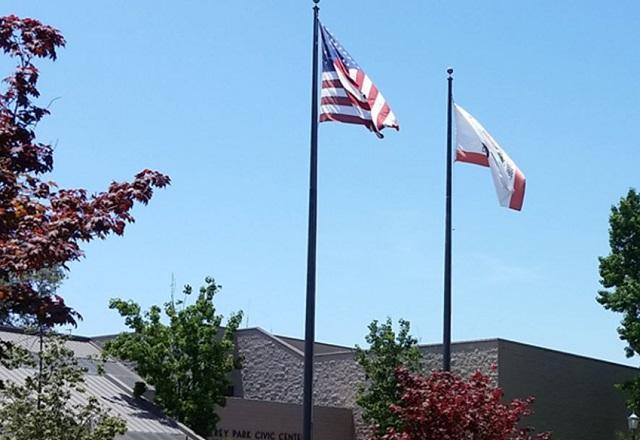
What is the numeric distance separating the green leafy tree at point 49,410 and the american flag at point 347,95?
654 centimetres

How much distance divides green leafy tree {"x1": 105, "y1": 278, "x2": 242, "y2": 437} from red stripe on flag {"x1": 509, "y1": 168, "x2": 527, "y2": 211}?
33.1ft

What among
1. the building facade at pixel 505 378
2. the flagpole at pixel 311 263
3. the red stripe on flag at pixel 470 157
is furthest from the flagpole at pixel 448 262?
the building facade at pixel 505 378

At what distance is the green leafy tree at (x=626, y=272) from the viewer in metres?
43.6

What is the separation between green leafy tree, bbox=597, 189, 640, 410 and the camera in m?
43.6

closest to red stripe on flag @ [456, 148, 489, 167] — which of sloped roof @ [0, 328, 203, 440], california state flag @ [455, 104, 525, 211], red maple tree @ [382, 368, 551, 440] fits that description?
california state flag @ [455, 104, 525, 211]

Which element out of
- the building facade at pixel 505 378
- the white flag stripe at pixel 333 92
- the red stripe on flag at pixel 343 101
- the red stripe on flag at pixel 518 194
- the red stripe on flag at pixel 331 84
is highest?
the red stripe on flag at pixel 331 84

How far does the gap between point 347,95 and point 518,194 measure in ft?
19.1

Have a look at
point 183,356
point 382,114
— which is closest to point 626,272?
point 183,356

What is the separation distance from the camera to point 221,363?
31.8 m

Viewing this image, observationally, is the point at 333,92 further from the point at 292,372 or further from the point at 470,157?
the point at 292,372

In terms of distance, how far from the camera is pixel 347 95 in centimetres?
2108

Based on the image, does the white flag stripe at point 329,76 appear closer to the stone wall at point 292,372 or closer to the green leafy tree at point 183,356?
the green leafy tree at point 183,356

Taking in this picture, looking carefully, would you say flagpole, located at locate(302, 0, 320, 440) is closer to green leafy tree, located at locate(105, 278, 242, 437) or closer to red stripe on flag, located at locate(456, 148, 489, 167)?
red stripe on flag, located at locate(456, 148, 489, 167)

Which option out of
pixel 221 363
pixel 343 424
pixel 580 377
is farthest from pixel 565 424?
pixel 221 363
